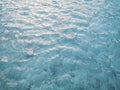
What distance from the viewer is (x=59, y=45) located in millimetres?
2947

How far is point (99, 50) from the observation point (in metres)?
2.88

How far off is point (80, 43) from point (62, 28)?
0.54 m

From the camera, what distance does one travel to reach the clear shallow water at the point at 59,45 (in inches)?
93.4

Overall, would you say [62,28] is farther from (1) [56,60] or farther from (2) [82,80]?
(2) [82,80]

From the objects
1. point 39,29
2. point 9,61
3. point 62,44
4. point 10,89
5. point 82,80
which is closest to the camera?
point 10,89

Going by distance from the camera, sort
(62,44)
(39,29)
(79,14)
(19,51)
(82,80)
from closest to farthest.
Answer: (82,80)
(19,51)
(62,44)
(39,29)
(79,14)

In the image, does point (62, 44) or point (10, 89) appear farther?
point (62, 44)

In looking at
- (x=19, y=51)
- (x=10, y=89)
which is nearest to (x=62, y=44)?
(x=19, y=51)

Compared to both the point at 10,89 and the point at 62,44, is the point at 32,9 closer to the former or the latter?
the point at 62,44

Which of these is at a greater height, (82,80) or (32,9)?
(32,9)

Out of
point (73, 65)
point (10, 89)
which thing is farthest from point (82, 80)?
point (10, 89)

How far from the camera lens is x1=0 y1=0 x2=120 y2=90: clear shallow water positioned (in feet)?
7.78

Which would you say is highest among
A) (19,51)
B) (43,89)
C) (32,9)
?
(32,9)

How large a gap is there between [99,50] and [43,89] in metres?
1.15
